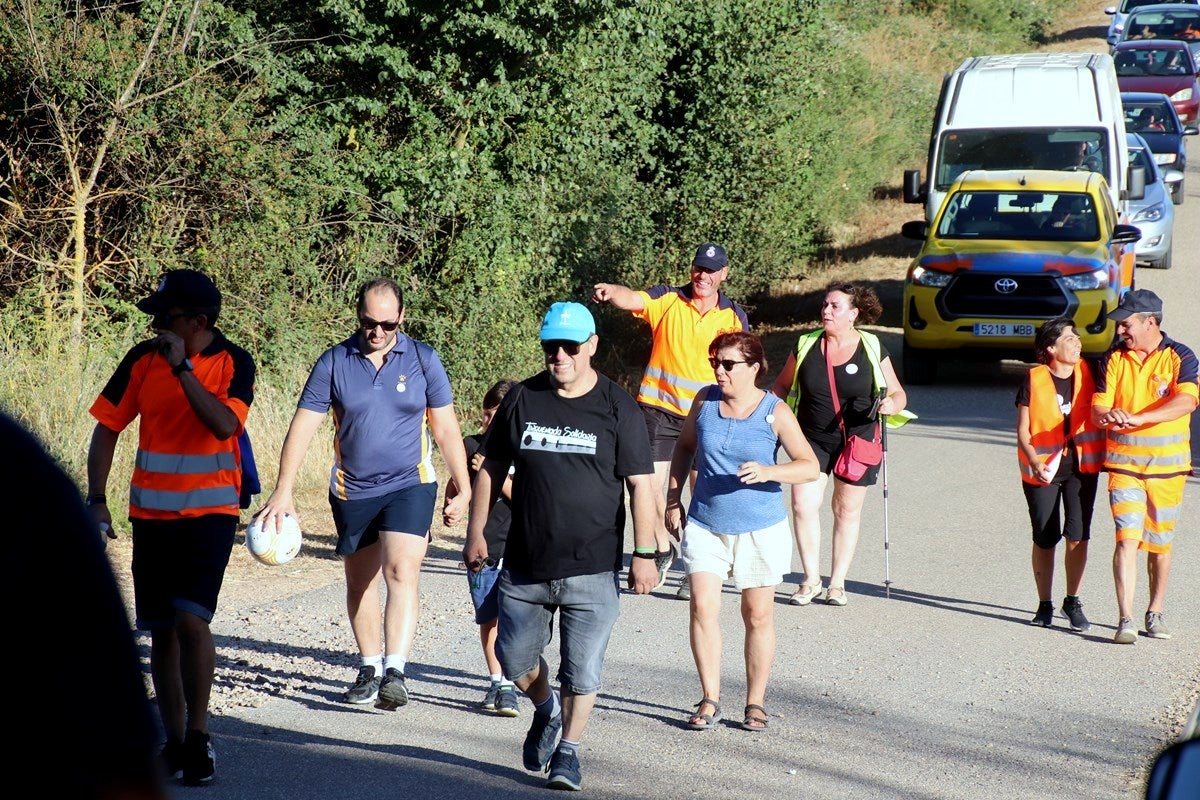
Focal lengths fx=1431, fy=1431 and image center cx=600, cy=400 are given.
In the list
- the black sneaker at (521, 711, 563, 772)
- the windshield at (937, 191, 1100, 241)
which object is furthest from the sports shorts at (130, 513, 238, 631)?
the windshield at (937, 191, 1100, 241)

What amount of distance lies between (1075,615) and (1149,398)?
1.29m

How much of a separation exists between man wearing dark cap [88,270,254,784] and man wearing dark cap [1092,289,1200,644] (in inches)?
183

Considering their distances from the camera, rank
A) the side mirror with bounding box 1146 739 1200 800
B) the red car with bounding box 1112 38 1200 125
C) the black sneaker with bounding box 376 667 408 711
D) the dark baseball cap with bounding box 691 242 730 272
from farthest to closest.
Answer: the red car with bounding box 1112 38 1200 125, the dark baseball cap with bounding box 691 242 730 272, the black sneaker with bounding box 376 667 408 711, the side mirror with bounding box 1146 739 1200 800

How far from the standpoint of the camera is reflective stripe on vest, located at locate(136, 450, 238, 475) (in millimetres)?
5457

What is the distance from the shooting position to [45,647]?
52.6 inches

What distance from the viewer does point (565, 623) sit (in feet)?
18.3

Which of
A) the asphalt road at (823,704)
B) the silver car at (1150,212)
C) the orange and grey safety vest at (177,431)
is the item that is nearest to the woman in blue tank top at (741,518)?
the asphalt road at (823,704)

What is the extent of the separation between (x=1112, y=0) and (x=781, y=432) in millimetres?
61041

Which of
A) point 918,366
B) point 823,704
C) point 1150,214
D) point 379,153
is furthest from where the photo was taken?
point 1150,214

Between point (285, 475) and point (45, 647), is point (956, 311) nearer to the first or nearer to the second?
point (285, 475)

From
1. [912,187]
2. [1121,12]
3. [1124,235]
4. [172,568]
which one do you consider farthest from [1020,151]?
[1121,12]

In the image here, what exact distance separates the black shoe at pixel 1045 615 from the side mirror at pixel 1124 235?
8.70 m

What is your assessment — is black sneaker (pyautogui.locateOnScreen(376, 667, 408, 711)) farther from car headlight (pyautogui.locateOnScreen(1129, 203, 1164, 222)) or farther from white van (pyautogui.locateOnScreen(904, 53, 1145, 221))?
car headlight (pyautogui.locateOnScreen(1129, 203, 1164, 222))

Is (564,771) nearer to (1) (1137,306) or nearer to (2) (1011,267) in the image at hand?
(1) (1137,306)
